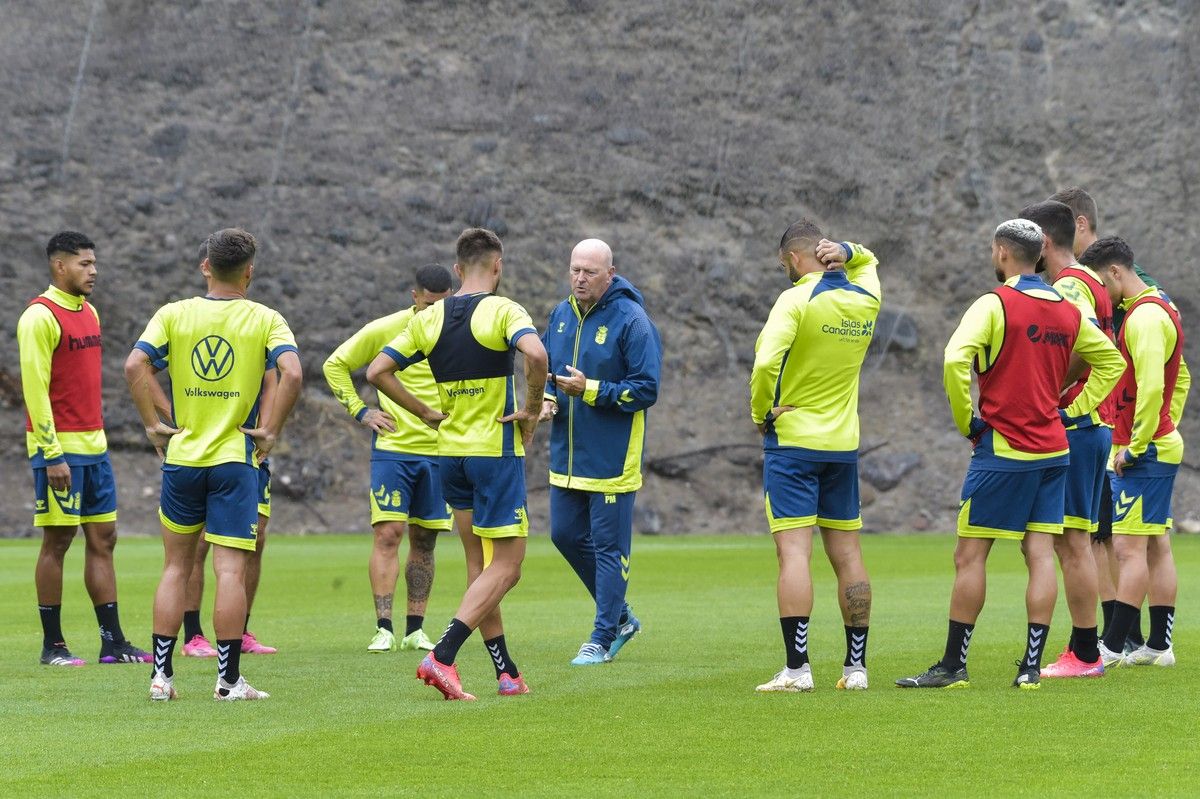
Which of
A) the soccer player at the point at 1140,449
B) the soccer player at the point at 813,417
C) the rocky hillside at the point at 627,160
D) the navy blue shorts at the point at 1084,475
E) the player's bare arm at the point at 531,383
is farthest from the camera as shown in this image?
the rocky hillside at the point at 627,160

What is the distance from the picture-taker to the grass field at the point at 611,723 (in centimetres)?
571

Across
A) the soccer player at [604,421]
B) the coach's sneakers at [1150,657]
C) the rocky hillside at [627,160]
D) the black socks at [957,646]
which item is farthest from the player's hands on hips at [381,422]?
the rocky hillside at [627,160]

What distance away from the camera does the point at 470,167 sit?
3338 cm

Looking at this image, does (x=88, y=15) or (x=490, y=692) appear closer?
(x=490, y=692)

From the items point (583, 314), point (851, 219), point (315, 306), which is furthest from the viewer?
point (851, 219)

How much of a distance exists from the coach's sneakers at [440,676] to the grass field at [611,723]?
0.08 meters

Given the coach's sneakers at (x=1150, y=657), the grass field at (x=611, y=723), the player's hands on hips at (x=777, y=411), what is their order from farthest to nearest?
the coach's sneakers at (x=1150, y=657) < the player's hands on hips at (x=777, y=411) < the grass field at (x=611, y=723)

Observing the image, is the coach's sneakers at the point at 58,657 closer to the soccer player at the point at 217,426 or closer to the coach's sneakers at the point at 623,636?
the soccer player at the point at 217,426

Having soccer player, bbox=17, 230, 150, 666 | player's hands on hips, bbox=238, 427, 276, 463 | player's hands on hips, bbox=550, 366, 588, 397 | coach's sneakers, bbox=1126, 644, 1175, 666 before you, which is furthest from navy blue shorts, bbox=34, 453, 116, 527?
coach's sneakers, bbox=1126, 644, 1175, 666

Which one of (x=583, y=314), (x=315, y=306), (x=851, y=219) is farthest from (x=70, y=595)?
(x=851, y=219)

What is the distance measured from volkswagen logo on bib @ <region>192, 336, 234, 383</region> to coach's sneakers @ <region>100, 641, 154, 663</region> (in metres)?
2.46

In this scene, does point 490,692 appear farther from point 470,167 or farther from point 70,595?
point 470,167

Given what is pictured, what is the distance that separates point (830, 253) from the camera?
8.17 m

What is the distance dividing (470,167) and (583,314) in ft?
79.2
